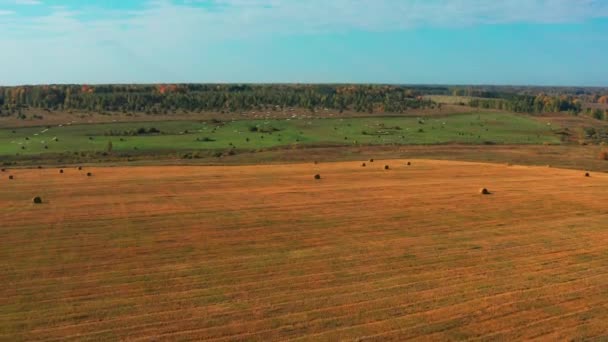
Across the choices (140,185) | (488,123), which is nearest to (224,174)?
(140,185)

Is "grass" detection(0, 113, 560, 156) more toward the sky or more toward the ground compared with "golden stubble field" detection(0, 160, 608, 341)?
more toward the ground

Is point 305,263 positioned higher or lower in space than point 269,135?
higher

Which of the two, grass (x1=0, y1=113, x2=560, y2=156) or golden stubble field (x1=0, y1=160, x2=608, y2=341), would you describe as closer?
golden stubble field (x1=0, y1=160, x2=608, y2=341)

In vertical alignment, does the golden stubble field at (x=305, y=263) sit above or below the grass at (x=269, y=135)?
above

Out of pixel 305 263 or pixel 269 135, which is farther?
Answer: pixel 269 135

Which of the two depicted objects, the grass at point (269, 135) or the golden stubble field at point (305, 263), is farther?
the grass at point (269, 135)
